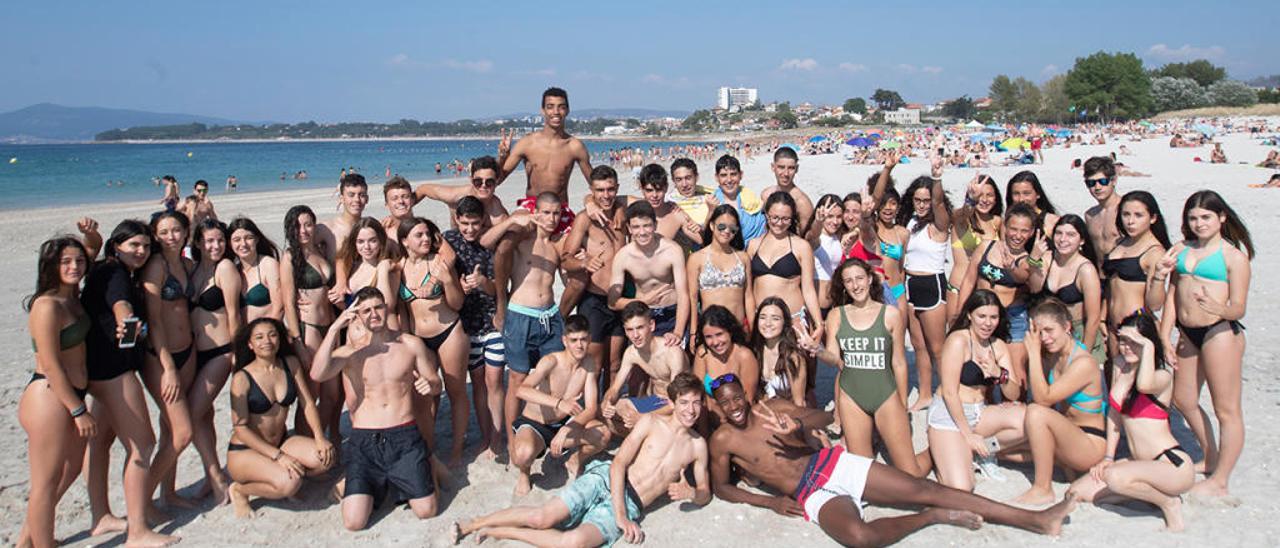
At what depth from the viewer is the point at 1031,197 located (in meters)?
6.43

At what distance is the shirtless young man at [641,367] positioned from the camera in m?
5.34

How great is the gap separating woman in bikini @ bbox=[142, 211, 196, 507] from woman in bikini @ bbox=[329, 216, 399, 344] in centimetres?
99

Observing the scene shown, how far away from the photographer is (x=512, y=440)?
18.6 ft

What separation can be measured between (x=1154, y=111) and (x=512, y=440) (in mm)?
98529

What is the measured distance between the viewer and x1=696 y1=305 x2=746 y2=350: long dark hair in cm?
553

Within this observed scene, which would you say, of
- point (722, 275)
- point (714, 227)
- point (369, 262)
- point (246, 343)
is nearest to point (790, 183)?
point (714, 227)

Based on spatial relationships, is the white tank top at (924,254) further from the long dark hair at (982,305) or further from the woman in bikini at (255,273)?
the woman in bikini at (255,273)

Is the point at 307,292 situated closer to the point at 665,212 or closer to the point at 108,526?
the point at 108,526

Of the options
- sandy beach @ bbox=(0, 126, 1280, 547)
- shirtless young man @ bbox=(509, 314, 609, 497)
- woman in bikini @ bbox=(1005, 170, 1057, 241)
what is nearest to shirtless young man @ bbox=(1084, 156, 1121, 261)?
woman in bikini @ bbox=(1005, 170, 1057, 241)

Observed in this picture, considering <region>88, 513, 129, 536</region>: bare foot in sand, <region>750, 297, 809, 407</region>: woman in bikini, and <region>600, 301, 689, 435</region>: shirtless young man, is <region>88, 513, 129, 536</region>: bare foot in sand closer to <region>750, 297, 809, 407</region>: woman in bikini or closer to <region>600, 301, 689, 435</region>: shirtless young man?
<region>600, 301, 689, 435</region>: shirtless young man

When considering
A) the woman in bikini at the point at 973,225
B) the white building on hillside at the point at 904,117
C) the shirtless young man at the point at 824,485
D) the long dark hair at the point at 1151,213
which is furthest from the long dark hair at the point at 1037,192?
the white building on hillside at the point at 904,117

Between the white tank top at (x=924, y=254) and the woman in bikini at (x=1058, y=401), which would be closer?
the woman in bikini at (x=1058, y=401)

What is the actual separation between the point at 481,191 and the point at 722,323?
7.82 feet

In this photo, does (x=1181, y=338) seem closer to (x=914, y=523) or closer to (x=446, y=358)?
(x=914, y=523)
